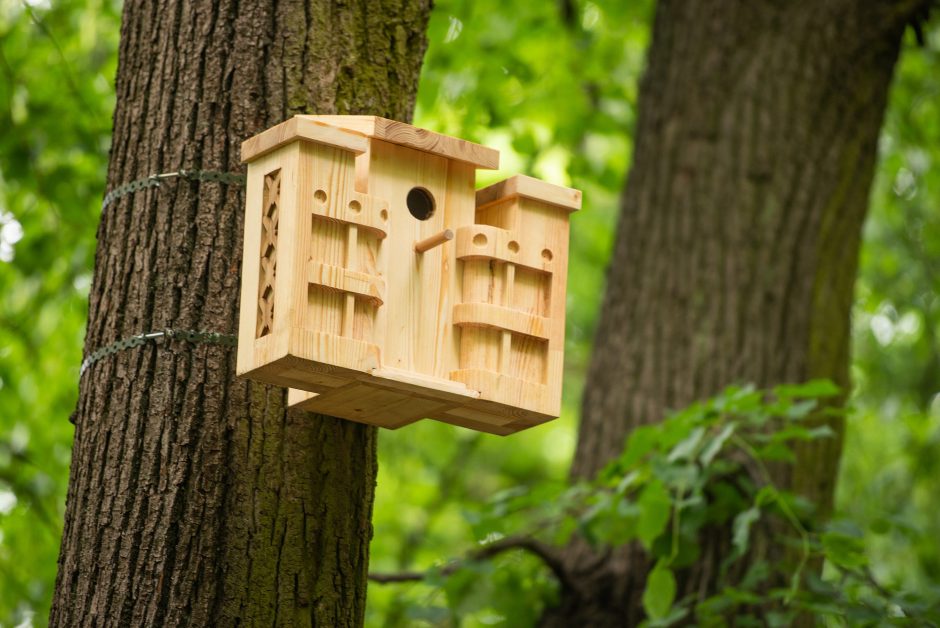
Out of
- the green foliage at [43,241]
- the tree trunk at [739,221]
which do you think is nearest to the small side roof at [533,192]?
the tree trunk at [739,221]

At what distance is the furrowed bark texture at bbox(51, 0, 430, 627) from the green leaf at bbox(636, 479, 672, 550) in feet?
3.05

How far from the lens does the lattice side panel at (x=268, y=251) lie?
2.21m

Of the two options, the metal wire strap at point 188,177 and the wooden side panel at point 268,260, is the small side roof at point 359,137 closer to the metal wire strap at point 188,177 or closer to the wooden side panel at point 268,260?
the wooden side panel at point 268,260

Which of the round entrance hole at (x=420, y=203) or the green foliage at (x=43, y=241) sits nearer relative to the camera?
the round entrance hole at (x=420, y=203)

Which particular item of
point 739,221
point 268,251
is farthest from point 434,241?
point 739,221

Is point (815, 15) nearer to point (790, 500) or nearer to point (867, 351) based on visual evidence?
point (790, 500)

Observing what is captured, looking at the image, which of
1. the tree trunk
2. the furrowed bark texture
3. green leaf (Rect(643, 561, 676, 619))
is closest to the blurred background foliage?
the tree trunk

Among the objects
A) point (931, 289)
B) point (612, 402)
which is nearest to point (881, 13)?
point (612, 402)

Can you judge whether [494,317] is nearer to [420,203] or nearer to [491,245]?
[491,245]

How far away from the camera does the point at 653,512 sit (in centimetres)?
326

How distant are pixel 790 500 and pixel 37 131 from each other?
2.99 meters

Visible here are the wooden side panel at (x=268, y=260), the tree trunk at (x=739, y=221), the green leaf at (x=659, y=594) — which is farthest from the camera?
the tree trunk at (x=739, y=221)

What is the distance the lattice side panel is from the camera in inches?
86.8

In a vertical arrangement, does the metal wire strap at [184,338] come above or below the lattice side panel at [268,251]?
below
